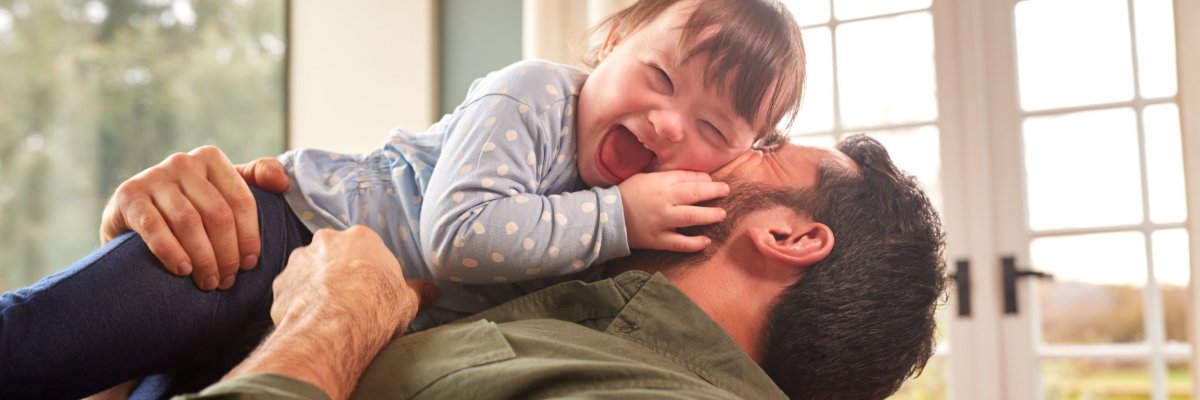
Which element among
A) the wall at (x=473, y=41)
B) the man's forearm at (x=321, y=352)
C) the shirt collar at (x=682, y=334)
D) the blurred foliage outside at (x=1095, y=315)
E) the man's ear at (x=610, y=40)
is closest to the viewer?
the man's forearm at (x=321, y=352)

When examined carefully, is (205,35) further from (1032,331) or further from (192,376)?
(1032,331)

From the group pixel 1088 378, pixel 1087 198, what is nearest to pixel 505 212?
pixel 1087 198

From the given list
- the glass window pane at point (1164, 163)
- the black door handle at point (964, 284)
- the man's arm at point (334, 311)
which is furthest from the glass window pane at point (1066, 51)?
the man's arm at point (334, 311)

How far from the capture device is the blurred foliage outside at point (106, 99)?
299 cm

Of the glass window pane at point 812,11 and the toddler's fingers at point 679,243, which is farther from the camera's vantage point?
the glass window pane at point 812,11

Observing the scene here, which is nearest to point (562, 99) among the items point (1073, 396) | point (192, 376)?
point (192, 376)

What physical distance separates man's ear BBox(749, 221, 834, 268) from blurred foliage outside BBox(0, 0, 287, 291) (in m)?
2.46

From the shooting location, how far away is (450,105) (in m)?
3.48

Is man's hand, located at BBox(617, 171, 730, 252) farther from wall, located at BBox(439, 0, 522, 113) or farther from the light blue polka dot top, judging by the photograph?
wall, located at BBox(439, 0, 522, 113)

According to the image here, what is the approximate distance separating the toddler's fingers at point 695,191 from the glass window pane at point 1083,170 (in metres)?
2.29

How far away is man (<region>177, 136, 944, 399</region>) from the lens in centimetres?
96

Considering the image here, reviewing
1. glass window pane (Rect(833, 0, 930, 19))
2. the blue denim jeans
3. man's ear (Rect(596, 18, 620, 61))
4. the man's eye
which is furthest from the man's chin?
glass window pane (Rect(833, 0, 930, 19))

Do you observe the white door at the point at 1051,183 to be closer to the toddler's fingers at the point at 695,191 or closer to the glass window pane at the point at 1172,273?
the glass window pane at the point at 1172,273

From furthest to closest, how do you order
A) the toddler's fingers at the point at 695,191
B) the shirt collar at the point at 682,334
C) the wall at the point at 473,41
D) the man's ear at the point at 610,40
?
the wall at the point at 473,41 < the man's ear at the point at 610,40 < the toddler's fingers at the point at 695,191 < the shirt collar at the point at 682,334
